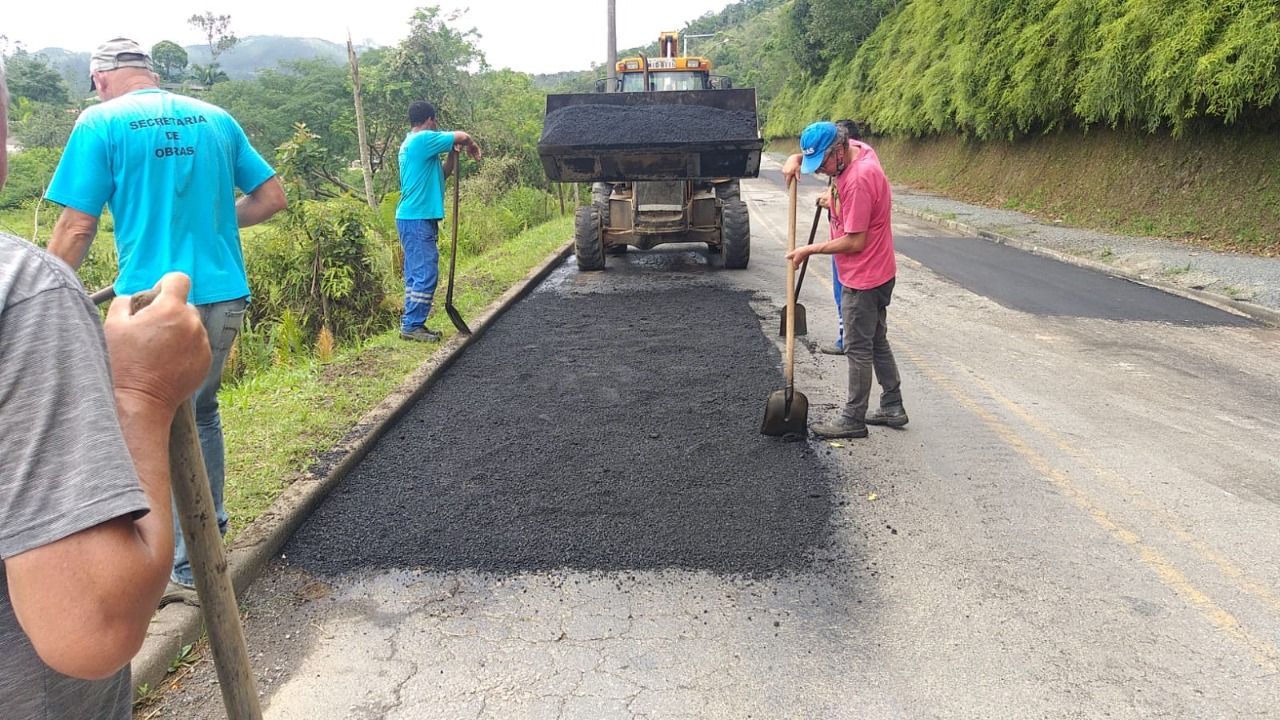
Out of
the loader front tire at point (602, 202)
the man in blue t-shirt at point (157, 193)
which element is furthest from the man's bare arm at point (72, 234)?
the loader front tire at point (602, 202)

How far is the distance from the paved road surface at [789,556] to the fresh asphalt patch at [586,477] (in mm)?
19

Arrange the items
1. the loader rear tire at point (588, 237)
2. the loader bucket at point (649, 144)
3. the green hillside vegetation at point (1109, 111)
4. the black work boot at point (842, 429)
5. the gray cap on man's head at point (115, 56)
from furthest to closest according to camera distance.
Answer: the green hillside vegetation at point (1109, 111) → the loader rear tire at point (588, 237) → the loader bucket at point (649, 144) → the black work boot at point (842, 429) → the gray cap on man's head at point (115, 56)

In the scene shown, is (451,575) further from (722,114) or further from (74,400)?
(722,114)

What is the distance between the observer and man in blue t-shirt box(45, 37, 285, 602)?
296 cm

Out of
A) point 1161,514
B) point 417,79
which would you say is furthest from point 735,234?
point 417,79

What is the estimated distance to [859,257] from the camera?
4.87 metres

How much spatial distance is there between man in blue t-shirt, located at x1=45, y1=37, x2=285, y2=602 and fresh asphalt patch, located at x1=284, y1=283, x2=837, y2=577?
34.6 inches

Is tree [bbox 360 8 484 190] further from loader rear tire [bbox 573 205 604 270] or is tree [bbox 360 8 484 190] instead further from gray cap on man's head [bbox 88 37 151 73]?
gray cap on man's head [bbox 88 37 151 73]

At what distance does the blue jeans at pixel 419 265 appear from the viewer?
22.3 feet

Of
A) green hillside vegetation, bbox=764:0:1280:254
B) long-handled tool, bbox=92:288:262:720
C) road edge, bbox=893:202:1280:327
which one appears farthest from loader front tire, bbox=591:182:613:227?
long-handled tool, bbox=92:288:262:720

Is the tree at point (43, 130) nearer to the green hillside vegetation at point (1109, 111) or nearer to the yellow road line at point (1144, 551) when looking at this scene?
the green hillside vegetation at point (1109, 111)

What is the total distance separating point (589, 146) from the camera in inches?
Result: 360

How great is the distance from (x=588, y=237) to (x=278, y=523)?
7.53 meters

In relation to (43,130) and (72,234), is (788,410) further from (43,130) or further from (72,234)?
(43,130)
